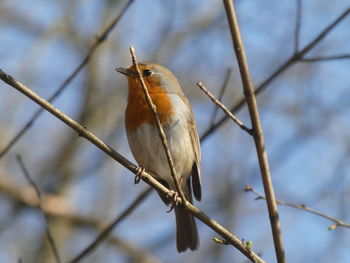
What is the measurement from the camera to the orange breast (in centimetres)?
452

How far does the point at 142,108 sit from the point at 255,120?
6.37ft

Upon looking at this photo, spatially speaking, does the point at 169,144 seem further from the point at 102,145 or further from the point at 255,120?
the point at 255,120

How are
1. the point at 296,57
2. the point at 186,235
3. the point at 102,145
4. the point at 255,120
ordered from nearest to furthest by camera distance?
the point at 255,120 → the point at 102,145 → the point at 296,57 → the point at 186,235

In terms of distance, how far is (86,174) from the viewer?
26.4 ft

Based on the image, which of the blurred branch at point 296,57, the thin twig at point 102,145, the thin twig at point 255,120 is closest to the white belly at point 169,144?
the blurred branch at point 296,57

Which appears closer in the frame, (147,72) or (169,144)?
(169,144)

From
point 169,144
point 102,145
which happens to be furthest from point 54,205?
point 102,145

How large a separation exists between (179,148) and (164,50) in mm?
3950

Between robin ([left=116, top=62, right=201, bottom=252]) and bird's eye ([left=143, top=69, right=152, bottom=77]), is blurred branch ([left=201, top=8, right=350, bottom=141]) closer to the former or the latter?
robin ([left=116, top=62, right=201, bottom=252])

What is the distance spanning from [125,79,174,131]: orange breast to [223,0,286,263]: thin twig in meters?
1.80

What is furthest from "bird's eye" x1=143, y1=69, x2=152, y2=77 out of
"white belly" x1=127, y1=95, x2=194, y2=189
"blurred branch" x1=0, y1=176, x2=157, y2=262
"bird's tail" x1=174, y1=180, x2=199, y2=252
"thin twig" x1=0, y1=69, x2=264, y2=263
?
"blurred branch" x1=0, y1=176, x2=157, y2=262

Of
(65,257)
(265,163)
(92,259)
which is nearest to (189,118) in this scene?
(265,163)

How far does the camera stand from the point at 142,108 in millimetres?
4543

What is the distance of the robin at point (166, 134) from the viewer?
14.9 feet
